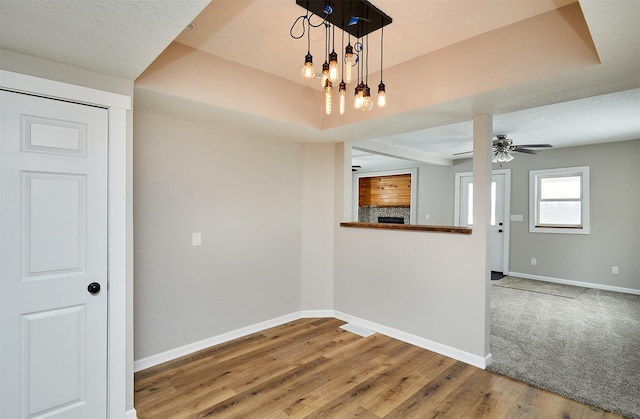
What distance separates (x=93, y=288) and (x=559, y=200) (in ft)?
22.1

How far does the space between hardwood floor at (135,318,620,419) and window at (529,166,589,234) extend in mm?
4272

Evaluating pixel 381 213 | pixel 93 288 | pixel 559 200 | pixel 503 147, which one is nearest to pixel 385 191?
pixel 381 213

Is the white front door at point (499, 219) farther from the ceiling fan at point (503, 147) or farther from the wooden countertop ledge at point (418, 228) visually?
the wooden countertop ledge at point (418, 228)

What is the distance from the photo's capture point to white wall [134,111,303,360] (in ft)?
9.13

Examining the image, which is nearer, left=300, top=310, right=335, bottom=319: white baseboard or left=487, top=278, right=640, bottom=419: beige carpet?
left=487, top=278, right=640, bottom=419: beige carpet

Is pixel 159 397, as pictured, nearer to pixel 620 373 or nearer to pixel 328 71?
pixel 328 71

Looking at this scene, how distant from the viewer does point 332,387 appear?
2.46m

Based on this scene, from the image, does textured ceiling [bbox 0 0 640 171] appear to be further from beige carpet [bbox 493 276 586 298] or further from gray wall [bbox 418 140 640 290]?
beige carpet [bbox 493 276 586 298]

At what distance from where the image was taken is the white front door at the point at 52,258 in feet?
5.65

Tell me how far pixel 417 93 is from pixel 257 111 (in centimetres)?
135

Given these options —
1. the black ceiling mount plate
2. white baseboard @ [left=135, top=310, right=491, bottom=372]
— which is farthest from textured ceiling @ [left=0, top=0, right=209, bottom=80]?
white baseboard @ [left=135, top=310, right=491, bottom=372]

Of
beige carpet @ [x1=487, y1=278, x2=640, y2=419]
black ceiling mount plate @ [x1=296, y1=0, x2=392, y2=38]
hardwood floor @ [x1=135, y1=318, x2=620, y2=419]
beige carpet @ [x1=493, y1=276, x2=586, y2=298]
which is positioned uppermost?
black ceiling mount plate @ [x1=296, y1=0, x2=392, y2=38]

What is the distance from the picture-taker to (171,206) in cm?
291

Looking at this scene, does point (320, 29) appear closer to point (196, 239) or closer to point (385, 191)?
point (196, 239)
